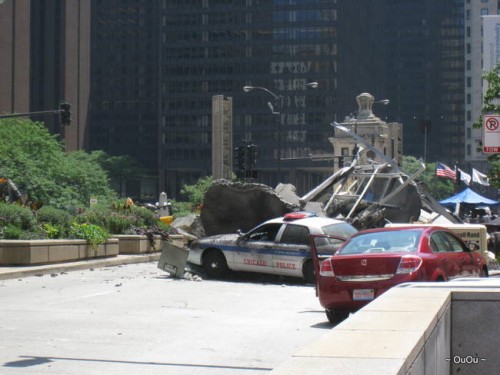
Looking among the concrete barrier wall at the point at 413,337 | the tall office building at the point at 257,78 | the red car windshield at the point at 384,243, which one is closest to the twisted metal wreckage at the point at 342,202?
the red car windshield at the point at 384,243

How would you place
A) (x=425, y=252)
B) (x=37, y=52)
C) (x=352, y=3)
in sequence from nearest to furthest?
(x=425, y=252), (x=37, y=52), (x=352, y=3)

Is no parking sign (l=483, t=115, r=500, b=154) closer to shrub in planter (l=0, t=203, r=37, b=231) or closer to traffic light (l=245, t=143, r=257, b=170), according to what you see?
shrub in planter (l=0, t=203, r=37, b=231)

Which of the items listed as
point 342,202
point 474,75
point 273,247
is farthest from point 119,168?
point 273,247

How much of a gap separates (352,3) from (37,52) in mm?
54302

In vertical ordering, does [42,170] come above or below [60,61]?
below

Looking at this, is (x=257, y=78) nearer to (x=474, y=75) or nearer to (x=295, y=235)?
(x=474, y=75)

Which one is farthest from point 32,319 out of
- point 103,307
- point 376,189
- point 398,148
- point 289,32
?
point 289,32

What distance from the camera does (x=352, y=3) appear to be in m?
156

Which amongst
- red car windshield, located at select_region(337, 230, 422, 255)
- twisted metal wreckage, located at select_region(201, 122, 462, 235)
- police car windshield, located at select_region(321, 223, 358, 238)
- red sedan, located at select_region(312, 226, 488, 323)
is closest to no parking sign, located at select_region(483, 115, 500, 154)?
police car windshield, located at select_region(321, 223, 358, 238)

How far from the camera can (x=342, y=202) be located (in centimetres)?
3750

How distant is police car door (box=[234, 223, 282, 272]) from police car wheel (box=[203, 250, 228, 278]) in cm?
40

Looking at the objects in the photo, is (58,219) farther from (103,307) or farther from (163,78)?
(163,78)

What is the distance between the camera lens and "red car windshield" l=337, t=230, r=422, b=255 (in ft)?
45.2

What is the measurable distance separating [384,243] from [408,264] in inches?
34.6
